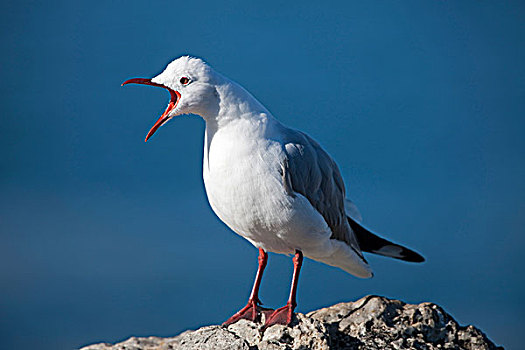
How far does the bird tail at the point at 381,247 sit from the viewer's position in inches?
265

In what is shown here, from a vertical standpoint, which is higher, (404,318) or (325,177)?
(325,177)

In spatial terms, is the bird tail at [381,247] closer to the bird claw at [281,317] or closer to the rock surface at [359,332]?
the rock surface at [359,332]

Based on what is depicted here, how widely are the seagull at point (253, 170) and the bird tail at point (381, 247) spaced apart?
2.91 ft

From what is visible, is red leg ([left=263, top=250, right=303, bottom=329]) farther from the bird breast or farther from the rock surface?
the bird breast

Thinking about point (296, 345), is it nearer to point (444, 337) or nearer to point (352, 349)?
point (352, 349)

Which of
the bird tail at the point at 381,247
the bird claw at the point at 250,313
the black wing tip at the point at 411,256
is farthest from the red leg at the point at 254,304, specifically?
the black wing tip at the point at 411,256

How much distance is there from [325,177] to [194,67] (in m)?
1.56

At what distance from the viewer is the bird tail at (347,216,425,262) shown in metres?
6.74

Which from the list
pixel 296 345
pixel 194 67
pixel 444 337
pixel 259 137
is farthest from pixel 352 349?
pixel 194 67

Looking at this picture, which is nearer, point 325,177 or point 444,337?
point 444,337

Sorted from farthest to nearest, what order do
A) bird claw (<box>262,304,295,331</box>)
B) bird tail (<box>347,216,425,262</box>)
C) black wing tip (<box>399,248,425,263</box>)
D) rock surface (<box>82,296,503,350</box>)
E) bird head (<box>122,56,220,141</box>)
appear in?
black wing tip (<box>399,248,425,263</box>) < bird tail (<box>347,216,425,262</box>) < bird head (<box>122,56,220,141</box>) < bird claw (<box>262,304,295,331</box>) < rock surface (<box>82,296,503,350</box>)

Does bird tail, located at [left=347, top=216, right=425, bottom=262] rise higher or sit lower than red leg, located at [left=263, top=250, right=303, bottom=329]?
higher

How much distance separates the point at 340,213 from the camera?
243 inches

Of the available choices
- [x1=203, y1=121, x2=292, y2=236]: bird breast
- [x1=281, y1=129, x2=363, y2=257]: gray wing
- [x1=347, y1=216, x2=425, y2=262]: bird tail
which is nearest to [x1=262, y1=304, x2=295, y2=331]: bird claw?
[x1=203, y1=121, x2=292, y2=236]: bird breast
